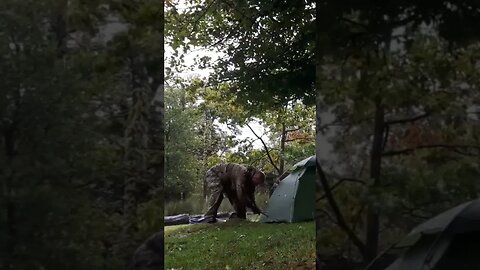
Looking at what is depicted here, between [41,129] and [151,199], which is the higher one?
[41,129]

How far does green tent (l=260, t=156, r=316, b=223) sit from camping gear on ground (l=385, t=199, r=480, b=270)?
7.76 feet

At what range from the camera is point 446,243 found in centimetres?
225

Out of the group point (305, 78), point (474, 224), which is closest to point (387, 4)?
point (474, 224)

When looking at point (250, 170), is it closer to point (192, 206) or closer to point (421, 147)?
point (192, 206)

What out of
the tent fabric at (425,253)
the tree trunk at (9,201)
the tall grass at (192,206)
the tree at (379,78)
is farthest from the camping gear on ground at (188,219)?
the tent fabric at (425,253)

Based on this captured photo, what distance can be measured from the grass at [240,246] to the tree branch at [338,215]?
4.45 feet

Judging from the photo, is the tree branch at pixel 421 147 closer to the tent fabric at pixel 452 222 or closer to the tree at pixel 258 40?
the tent fabric at pixel 452 222

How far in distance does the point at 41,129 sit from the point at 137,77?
1.37ft

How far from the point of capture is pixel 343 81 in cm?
237

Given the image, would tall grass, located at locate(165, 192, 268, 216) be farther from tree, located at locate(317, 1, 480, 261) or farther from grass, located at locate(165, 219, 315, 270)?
tree, located at locate(317, 1, 480, 261)

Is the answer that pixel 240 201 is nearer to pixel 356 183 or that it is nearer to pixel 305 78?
pixel 305 78

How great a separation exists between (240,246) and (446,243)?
76.8 inches

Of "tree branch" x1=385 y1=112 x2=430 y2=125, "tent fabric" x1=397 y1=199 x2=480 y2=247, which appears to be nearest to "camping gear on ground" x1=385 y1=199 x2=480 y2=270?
"tent fabric" x1=397 y1=199 x2=480 y2=247

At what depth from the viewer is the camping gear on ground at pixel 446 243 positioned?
7.32 feet
